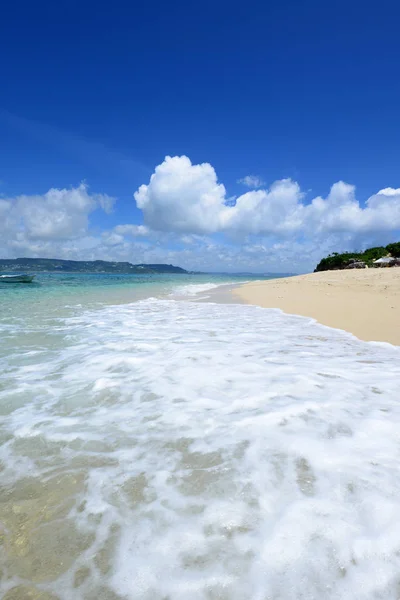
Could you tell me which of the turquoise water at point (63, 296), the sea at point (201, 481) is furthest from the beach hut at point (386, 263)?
the sea at point (201, 481)

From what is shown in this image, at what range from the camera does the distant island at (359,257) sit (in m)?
47.9

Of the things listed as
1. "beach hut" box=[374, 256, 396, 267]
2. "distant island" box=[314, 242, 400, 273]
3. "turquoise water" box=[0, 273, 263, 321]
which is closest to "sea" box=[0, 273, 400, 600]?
"turquoise water" box=[0, 273, 263, 321]

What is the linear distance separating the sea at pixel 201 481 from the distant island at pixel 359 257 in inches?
1947

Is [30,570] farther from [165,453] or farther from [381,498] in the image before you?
[381,498]

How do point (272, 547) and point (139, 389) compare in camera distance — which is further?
point (139, 389)

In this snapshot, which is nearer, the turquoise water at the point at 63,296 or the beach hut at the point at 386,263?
the turquoise water at the point at 63,296

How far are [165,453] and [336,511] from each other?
1.46 metres

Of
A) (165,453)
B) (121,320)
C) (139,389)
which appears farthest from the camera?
(121,320)

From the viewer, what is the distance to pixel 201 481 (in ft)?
8.11

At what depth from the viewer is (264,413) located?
354 centimetres

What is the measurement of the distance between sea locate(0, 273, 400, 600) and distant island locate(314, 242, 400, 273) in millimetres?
49459

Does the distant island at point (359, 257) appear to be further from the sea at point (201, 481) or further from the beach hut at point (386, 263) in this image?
the sea at point (201, 481)

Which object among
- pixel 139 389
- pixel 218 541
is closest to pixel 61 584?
pixel 218 541

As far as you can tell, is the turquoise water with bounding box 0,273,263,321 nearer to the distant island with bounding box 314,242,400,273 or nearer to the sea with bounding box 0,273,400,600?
the sea with bounding box 0,273,400,600
